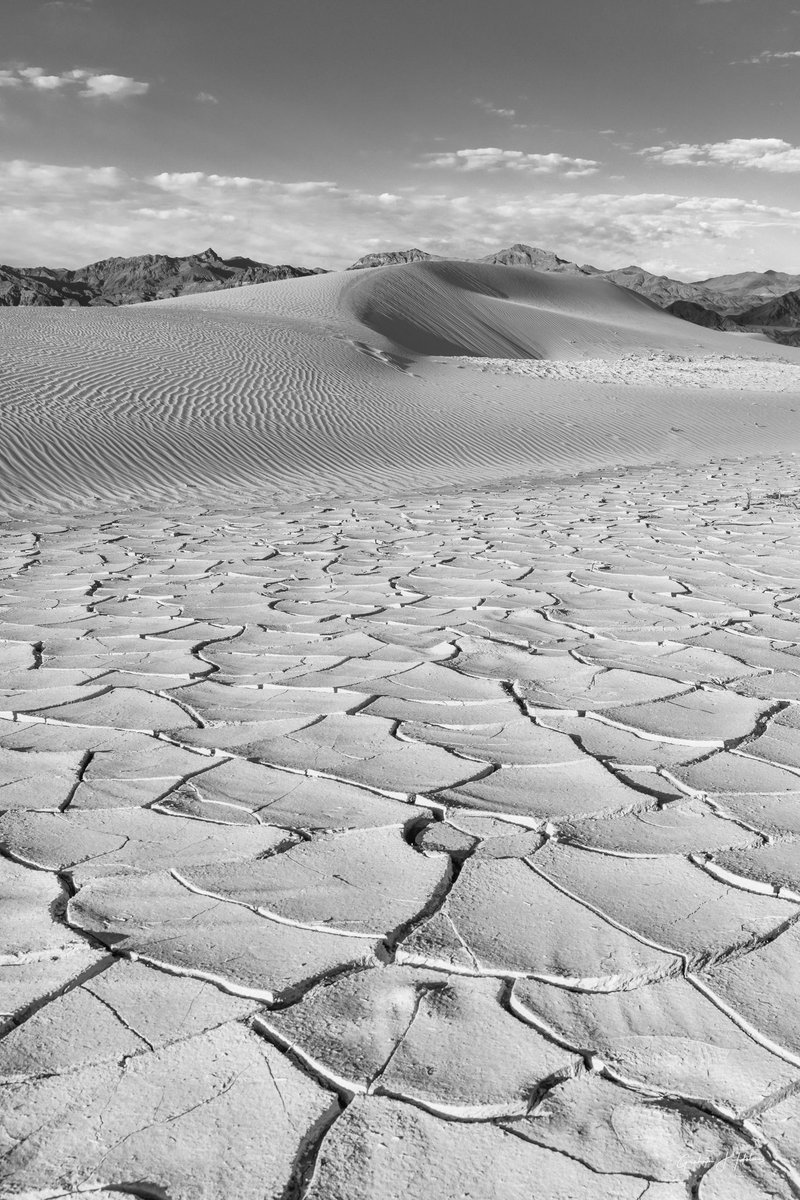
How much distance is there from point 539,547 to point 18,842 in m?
3.93

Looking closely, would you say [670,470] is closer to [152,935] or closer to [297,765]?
[297,765]

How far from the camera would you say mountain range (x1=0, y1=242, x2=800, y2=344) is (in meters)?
70.9

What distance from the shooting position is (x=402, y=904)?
6.23ft

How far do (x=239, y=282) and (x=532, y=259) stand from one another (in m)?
27.4

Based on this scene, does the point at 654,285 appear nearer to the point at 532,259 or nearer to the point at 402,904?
the point at 532,259

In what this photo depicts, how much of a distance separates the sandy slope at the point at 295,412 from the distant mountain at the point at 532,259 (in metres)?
69.6

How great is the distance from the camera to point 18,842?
2180 mm

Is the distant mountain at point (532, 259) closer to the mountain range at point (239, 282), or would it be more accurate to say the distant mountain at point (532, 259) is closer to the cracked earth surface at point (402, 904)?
the mountain range at point (239, 282)

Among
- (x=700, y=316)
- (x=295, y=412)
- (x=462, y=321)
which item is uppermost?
(x=700, y=316)

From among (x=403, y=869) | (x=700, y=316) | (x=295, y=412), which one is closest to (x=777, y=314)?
(x=700, y=316)

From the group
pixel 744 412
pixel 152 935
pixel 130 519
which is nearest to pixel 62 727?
pixel 152 935

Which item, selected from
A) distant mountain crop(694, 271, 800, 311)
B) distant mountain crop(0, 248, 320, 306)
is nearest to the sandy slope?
distant mountain crop(0, 248, 320, 306)

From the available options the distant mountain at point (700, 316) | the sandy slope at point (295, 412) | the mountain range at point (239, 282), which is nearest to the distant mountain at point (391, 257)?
the mountain range at point (239, 282)

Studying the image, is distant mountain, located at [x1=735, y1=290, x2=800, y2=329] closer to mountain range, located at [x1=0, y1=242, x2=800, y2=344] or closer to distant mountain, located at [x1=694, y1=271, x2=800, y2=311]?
mountain range, located at [x1=0, y1=242, x2=800, y2=344]
